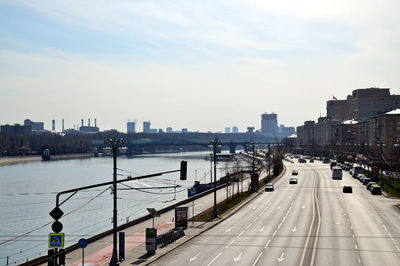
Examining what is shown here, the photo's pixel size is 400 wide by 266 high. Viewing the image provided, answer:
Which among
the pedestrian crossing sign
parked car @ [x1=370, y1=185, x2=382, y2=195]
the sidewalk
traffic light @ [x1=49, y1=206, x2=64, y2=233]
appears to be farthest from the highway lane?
parked car @ [x1=370, y1=185, x2=382, y2=195]

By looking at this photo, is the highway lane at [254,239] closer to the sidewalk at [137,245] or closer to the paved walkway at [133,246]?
the sidewalk at [137,245]

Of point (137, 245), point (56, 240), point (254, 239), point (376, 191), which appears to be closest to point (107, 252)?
point (137, 245)

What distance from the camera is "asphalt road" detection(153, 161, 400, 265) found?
3725 centimetres

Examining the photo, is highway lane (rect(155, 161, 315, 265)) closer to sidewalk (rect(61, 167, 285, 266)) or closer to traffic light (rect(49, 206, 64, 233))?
sidewalk (rect(61, 167, 285, 266))

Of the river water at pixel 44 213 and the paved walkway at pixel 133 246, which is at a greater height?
the paved walkway at pixel 133 246

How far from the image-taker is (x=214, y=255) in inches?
1535

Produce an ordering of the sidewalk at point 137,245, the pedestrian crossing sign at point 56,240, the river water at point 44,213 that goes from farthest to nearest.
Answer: the river water at point 44,213 < the sidewalk at point 137,245 < the pedestrian crossing sign at point 56,240

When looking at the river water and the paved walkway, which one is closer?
the paved walkway

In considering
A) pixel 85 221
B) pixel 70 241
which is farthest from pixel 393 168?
pixel 70 241

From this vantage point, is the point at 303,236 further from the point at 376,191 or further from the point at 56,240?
the point at 376,191

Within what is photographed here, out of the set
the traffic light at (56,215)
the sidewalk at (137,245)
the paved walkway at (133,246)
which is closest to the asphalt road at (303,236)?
the sidewalk at (137,245)

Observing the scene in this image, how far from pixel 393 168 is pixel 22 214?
245ft

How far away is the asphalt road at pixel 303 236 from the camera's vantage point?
37.2 metres

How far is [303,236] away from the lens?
46.1 m
